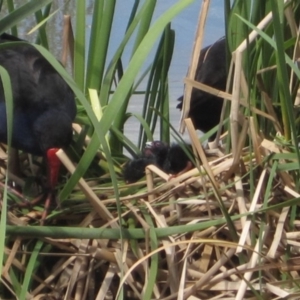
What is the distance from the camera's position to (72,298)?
1124 mm

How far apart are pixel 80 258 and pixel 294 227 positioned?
0.98 ft

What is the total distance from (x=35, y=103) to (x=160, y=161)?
0.29 meters

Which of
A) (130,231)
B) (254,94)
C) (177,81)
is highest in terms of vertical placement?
(254,94)

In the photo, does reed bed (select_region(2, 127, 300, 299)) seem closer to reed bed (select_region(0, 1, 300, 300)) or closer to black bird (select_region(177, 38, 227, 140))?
reed bed (select_region(0, 1, 300, 300))

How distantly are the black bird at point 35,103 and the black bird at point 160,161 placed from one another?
0.15 meters

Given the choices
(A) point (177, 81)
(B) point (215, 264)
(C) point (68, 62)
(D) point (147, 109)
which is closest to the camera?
(B) point (215, 264)

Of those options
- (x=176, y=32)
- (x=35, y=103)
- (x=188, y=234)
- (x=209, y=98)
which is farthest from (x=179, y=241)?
(x=176, y=32)

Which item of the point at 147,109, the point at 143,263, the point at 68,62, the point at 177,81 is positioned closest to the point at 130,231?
the point at 143,263

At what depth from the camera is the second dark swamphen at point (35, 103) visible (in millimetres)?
1411

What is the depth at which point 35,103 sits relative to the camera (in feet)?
4.86

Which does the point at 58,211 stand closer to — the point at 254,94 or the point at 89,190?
the point at 89,190

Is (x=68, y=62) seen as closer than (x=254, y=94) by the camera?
No

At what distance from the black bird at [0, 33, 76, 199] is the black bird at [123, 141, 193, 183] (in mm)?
146

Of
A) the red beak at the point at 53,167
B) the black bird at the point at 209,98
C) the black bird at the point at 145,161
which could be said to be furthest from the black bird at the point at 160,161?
the black bird at the point at 209,98
